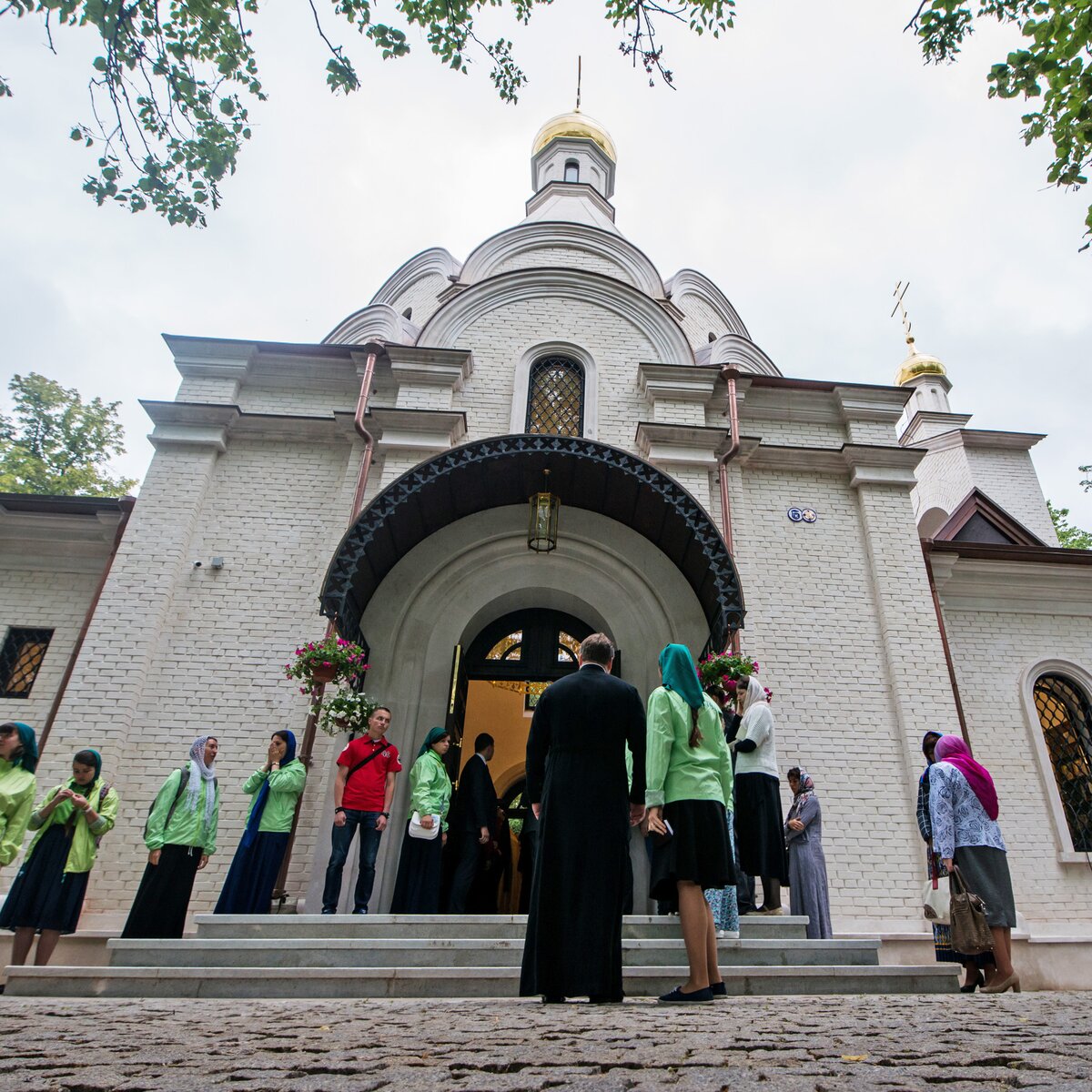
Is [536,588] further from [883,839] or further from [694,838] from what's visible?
[694,838]

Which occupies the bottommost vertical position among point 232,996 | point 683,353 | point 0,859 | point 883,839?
point 232,996

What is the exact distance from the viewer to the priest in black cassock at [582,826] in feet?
10.7

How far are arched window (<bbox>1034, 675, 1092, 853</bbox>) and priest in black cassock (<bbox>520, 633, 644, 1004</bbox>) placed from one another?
Result: 791 cm

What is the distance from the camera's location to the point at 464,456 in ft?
26.8

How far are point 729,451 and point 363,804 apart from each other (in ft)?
19.9

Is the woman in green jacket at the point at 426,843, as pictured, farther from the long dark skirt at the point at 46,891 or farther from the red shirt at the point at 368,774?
the long dark skirt at the point at 46,891

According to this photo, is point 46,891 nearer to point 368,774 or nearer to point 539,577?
point 368,774

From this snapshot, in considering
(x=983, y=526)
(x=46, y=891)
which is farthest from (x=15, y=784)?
(x=983, y=526)

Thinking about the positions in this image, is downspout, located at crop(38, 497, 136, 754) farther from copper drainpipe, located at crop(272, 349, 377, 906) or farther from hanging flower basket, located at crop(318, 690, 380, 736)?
hanging flower basket, located at crop(318, 690, 380, 736)

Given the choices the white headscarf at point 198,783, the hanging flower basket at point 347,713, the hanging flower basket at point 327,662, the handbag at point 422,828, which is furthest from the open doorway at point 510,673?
the white headscarf at point 198,783

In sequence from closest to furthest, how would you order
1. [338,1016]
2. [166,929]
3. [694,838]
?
[338,1016] → [694,838] → [166,929]

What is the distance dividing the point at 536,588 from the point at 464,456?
2.00 metres

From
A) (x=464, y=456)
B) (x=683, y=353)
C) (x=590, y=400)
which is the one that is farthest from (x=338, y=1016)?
(x=683, y=353)

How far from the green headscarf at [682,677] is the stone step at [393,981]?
156 centimetres
